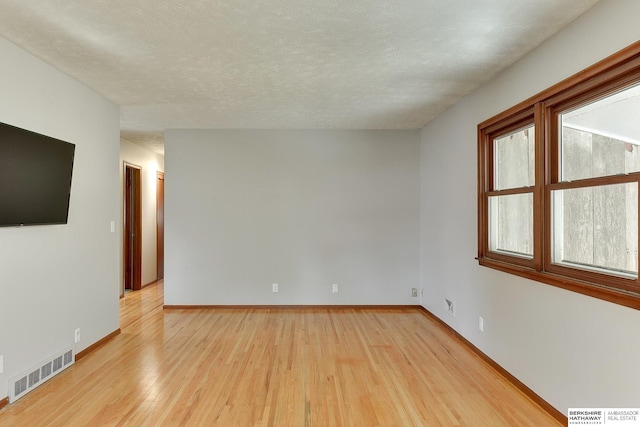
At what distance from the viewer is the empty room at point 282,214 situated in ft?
6.93

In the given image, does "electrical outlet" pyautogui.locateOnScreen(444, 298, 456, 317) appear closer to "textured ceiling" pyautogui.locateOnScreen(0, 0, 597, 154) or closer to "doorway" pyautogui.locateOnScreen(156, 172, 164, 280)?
"textured ceiling" pyautogui.locateOnScreen(0, 0, 597, 154)

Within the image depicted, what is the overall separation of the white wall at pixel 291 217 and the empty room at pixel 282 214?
0.04 meters

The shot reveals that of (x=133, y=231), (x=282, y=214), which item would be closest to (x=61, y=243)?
(x=282, y=214)

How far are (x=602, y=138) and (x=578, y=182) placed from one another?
285 millimetres

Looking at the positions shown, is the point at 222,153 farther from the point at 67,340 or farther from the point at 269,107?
the point at 67,340

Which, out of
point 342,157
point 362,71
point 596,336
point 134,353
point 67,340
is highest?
point 362,71

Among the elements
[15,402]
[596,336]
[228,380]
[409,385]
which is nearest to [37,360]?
[15,402]

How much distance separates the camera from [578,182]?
223 cm

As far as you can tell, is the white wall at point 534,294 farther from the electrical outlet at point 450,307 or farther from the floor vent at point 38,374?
the floor vent at point 38,374

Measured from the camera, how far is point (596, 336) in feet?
6.70

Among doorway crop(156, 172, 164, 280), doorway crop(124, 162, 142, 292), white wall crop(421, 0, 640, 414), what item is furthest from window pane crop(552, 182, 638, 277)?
doorway crop(156, 172, 164, 280)

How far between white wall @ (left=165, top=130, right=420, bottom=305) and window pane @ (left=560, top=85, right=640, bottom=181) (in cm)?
279

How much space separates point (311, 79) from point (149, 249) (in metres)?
5.13

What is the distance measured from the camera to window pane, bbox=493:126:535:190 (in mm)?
2840
